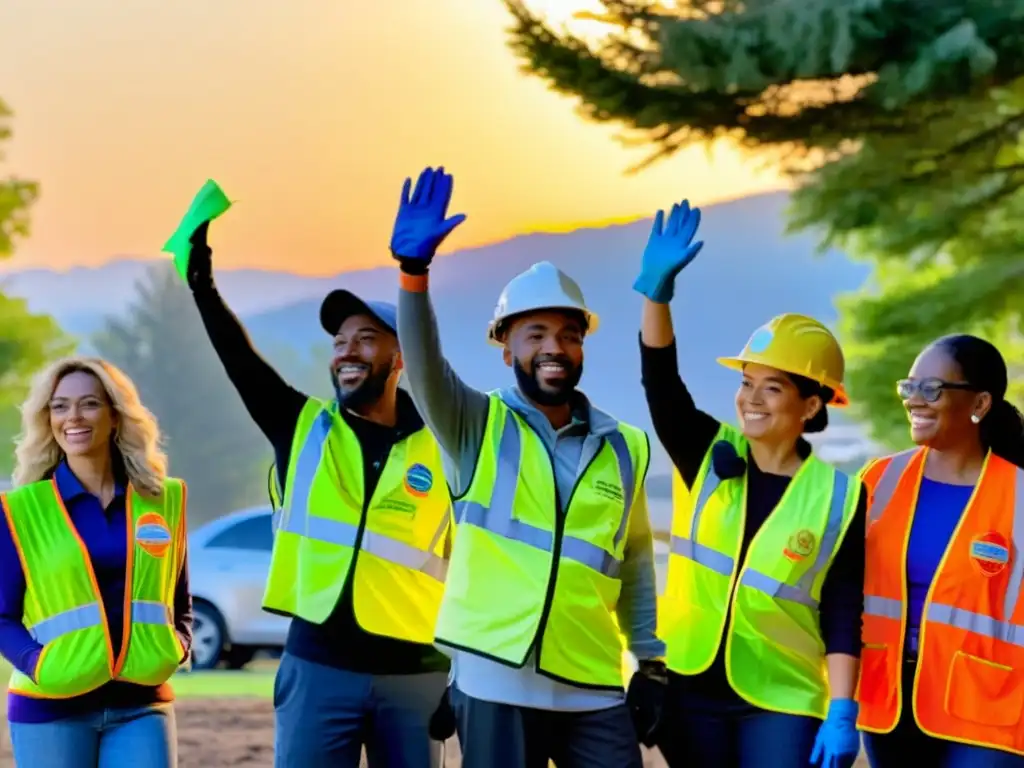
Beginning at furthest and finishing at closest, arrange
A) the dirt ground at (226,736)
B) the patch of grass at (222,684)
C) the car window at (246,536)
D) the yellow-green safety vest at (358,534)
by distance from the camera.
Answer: the car window at (246,536) → the patch of grass at (222,684) → the dirt ground at (226,736) → the yellow-green safety vest at (358,534)

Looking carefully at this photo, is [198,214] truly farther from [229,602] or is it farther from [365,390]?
[229,602]

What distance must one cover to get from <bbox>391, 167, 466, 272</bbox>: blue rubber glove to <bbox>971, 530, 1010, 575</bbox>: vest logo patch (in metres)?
1.59

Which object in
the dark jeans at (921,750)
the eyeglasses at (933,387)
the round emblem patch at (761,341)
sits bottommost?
the dark jeans at (921,750)

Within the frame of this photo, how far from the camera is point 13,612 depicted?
10.5ft

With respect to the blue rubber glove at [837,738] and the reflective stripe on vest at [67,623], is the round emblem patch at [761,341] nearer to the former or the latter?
the blue rubber glove at [837,738]

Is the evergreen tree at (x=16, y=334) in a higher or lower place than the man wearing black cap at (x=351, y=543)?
higher

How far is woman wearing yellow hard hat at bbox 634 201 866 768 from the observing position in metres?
3.10

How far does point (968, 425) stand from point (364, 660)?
1720 mm

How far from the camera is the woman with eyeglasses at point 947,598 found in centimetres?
333

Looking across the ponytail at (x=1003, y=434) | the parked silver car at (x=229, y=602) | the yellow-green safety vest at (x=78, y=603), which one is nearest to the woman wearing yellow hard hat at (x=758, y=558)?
the ponytail at (x=1003, y=434)

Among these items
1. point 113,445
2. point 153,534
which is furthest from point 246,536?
point 153,534

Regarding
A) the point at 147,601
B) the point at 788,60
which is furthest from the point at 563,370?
the point at 788,60

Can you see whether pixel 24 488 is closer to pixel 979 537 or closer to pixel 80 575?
pixel 80 575

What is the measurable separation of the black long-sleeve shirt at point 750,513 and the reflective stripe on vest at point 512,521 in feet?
1.11
